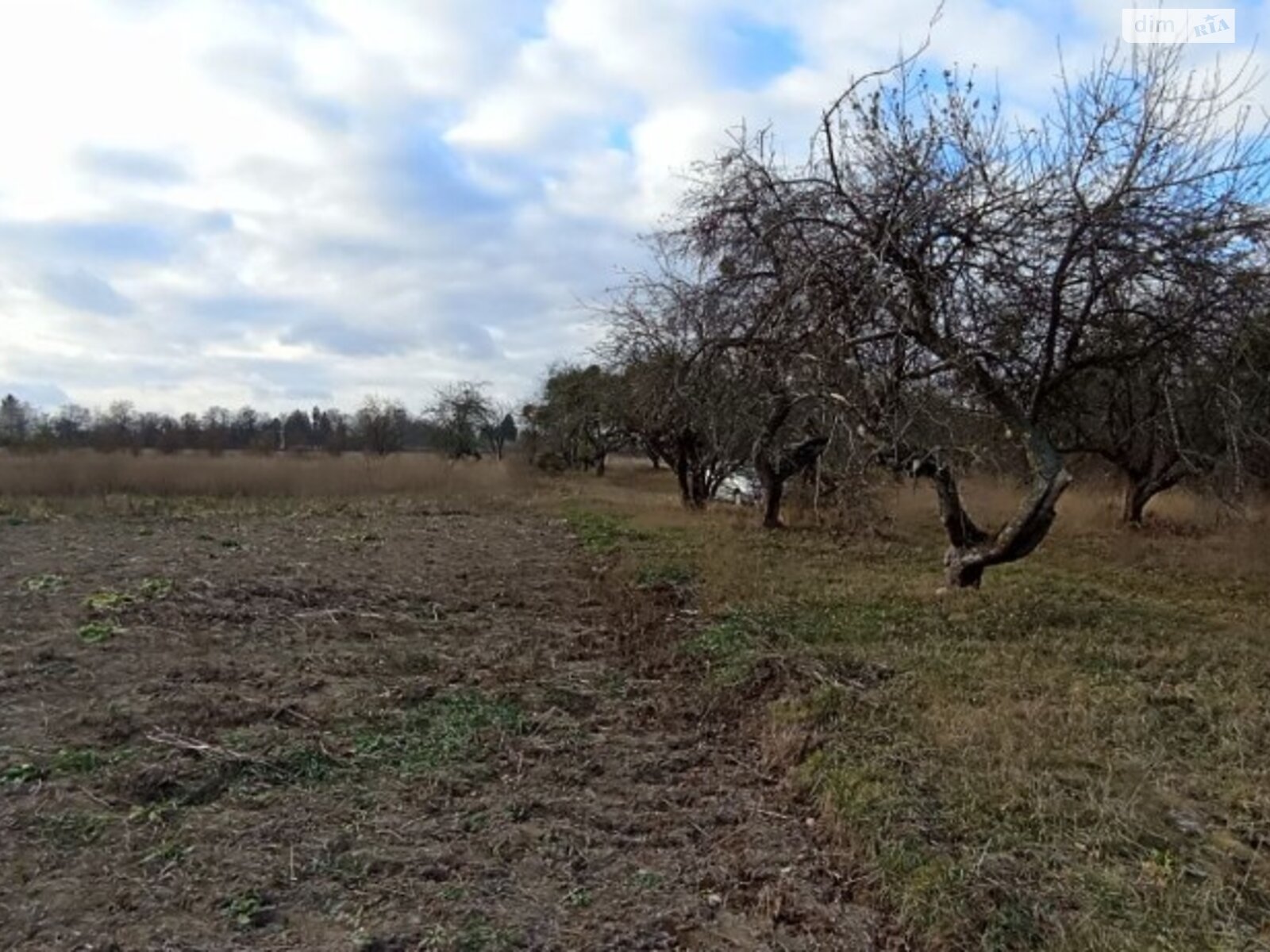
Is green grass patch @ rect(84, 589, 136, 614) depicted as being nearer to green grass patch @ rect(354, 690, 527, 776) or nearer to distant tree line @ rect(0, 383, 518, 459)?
green grass patch @ rect(354, 690, 527, 776)

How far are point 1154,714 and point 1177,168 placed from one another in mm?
4921

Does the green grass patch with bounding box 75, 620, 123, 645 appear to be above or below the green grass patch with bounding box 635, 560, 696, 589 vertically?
below

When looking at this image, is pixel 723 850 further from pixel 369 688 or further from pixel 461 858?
pixel 369 688

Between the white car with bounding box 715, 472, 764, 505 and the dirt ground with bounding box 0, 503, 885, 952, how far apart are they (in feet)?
52.4

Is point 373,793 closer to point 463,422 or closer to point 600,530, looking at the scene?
point 600,530

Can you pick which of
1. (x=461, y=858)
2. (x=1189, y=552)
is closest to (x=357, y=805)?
(x=461, y=858)

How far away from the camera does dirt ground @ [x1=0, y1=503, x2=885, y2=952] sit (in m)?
3.04

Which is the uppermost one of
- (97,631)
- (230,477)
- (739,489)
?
(739,489)

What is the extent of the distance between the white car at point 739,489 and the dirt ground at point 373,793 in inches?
629

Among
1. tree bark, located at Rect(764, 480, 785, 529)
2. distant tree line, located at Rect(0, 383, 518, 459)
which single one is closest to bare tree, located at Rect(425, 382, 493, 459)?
distant tree line, located at Rect(0, 383, 518, 459)

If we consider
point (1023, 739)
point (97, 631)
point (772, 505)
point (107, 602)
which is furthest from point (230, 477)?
point (1023, 739)

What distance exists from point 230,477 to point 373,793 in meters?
26.8

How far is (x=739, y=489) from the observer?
26219mm

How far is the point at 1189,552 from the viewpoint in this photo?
584 inches
